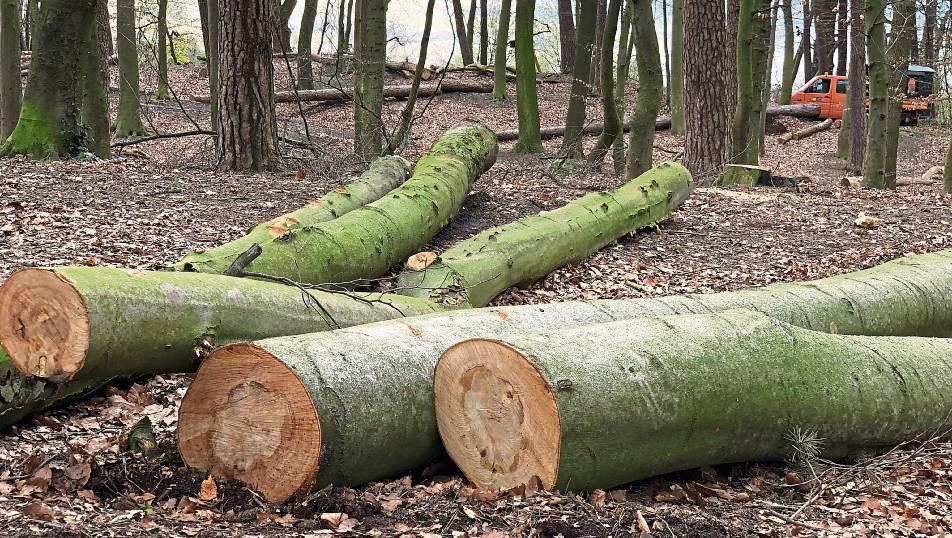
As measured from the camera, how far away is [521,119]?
16.4 m

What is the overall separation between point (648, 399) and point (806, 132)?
22327mm

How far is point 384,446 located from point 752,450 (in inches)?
64.3

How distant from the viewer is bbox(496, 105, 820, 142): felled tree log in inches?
744

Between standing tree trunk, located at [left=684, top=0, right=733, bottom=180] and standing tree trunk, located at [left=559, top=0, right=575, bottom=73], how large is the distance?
13136 millimetres

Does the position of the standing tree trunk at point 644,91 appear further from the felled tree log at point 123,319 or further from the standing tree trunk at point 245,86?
the felled tree log at point 123,319

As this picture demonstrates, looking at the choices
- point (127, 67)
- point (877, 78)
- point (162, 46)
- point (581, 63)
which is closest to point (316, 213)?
point (581, 63)

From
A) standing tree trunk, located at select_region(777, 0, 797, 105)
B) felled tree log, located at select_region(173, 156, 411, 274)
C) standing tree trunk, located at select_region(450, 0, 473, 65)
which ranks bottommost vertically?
felled tree log, located at select_region(173, 156, 411, 274)

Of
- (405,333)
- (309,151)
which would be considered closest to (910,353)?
(405,333)

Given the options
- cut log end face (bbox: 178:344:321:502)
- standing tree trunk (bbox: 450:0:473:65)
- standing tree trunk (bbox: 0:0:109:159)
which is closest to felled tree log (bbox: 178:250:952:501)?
cut log end face (bbox: 178:344:321:502)

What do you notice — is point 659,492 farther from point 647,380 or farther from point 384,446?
point 384,446

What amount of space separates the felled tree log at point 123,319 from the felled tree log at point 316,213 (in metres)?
0.66

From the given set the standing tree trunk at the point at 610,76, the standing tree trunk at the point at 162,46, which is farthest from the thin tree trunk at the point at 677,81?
the standing tree trunk at the point at 162,46

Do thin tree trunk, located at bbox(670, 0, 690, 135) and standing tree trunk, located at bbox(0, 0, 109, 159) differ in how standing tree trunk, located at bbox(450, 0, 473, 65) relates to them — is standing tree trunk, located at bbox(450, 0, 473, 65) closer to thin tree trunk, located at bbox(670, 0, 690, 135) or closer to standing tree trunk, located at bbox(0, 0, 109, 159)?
thin tree trunk, located at bbox(670, 0, 690, 135)

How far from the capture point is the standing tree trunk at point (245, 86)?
9805 mm
